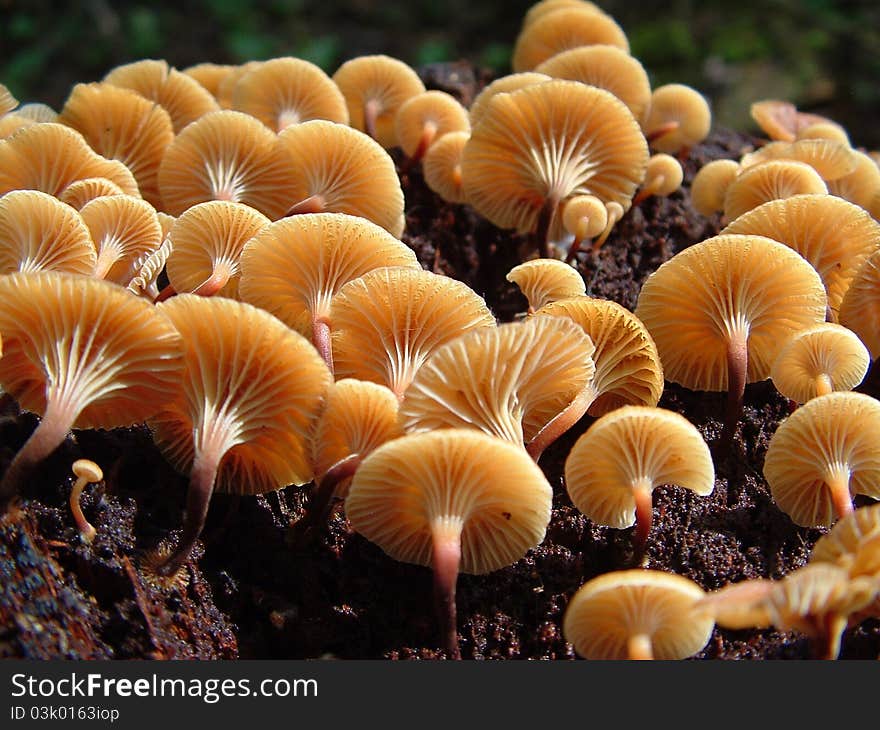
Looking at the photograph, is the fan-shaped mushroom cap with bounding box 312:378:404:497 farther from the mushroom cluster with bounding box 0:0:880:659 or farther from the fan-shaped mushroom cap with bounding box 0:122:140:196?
the fan-shaped mushroom cap with bounding box 0:122:140:196

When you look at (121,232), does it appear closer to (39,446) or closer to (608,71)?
(39,446)

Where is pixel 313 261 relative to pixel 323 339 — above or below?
above

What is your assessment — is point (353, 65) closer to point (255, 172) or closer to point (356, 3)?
point (255, 172)

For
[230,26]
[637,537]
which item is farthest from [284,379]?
[230,26]

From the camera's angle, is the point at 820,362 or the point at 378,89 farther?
the point at 378,89

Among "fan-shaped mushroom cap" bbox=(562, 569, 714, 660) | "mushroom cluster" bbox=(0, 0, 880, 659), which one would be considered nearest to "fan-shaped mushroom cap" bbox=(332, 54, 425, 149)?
"mushroom cluster" bbox=(0, 0, 880, 659)

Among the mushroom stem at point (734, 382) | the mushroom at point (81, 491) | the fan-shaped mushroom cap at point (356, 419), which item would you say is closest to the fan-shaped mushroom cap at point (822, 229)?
the mushroom stem at point (734, 382)

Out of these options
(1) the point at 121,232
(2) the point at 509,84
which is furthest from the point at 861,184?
(1) the point at 121,232
